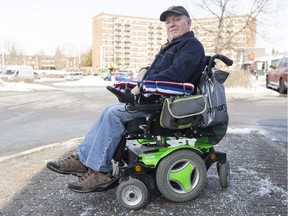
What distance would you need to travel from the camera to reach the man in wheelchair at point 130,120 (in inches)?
112

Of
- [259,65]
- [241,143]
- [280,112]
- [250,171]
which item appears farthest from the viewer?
[259,65]

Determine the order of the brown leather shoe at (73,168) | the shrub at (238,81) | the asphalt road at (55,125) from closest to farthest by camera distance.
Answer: the brown leather shoe at (73,168) → the asphalt road at (55,125) → the shrub at (238,81)

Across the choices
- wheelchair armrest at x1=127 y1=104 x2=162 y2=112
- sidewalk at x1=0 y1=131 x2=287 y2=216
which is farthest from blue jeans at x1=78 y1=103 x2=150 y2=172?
sidewalk at x1=0 y1=131 x2=287 y2=216

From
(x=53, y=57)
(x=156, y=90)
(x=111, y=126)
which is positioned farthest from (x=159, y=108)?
(x=53, y=57)

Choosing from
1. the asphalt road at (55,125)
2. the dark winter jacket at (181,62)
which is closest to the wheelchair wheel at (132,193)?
the dark winter jacket at (181,62)

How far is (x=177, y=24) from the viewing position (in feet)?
10.3

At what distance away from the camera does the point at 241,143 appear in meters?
5.27

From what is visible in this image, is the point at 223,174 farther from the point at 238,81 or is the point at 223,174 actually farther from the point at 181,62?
the point at 238,81

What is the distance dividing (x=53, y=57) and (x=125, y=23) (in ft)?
111

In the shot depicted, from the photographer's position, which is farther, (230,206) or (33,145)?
(33,145)

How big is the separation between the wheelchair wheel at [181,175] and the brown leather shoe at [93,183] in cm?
45

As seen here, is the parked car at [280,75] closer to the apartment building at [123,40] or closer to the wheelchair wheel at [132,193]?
the wheelchair wheel at [132,193]

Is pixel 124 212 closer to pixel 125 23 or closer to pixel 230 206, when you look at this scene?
pixel 230 206

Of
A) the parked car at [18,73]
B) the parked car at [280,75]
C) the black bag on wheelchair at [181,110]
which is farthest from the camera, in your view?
the parked car at [18,73]
